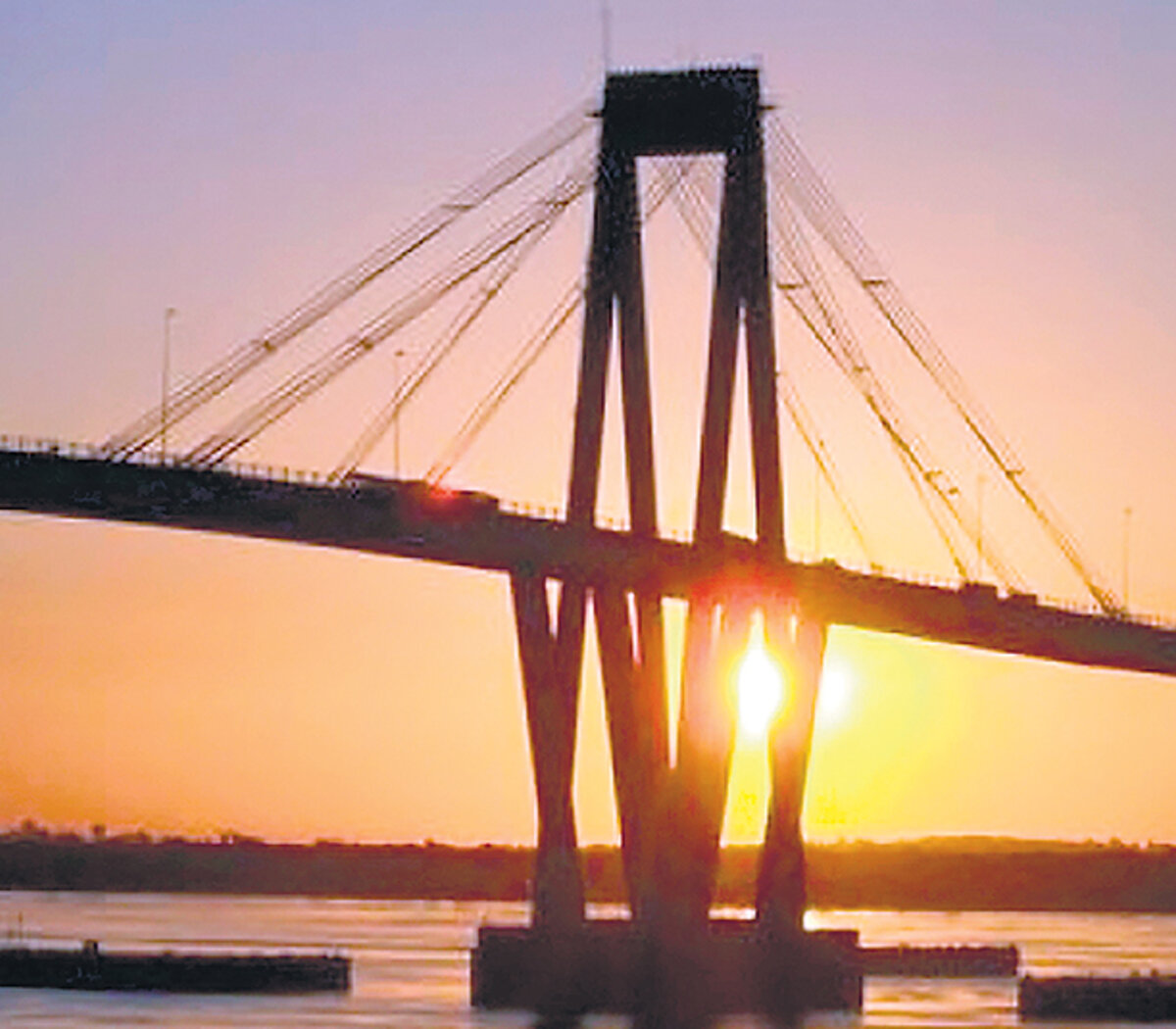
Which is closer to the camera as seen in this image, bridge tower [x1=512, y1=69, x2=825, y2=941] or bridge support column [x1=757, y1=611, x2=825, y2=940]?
bridge tower [x1=512, y1=69, x2=825, y2=941]

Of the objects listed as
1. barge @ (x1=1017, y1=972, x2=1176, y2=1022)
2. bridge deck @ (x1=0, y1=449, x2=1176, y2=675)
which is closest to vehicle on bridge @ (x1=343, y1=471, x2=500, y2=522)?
bridge deck @ (x1=0, y1=449, x2=1176, y2=675)

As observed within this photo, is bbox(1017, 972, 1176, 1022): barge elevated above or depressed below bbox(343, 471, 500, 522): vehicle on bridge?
below

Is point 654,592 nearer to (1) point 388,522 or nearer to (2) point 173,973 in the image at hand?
(1) point 388,522

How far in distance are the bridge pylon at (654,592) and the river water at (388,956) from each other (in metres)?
2.66

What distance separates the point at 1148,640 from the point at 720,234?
1699 centimetres

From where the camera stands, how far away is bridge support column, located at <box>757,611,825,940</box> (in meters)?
68.9

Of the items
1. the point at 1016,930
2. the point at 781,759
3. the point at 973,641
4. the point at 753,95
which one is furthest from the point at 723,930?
the point at 1016,930

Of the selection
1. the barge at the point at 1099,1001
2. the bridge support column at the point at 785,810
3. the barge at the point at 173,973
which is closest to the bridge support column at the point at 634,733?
the bridge support column at the point at 785,810

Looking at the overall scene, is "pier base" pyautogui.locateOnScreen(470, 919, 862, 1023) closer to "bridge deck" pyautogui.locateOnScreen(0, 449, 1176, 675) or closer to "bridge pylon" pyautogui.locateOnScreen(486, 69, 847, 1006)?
"bridge pylon" pyautogui.locateOnScreen(486, 69, 847, 1006)

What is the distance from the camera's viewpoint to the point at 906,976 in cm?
9769

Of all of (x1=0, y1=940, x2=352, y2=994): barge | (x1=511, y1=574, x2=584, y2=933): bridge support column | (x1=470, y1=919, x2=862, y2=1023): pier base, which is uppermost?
(x1=511, y1=574, x2=584, y2=933): bridge support column

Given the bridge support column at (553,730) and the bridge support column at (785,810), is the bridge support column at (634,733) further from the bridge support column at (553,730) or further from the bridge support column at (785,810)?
the bridge support column at (785,810)

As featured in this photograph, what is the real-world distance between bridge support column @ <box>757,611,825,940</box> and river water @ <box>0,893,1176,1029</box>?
216 centimetres

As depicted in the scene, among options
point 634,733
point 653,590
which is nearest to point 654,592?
point 653,590
